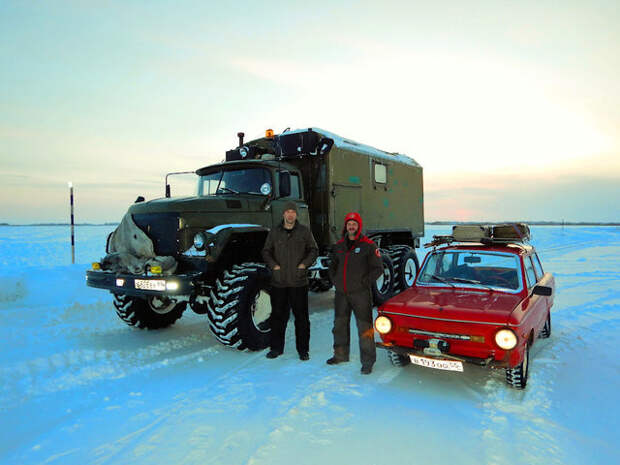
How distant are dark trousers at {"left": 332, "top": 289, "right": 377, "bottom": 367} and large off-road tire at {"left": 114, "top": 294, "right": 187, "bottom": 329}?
302 cm

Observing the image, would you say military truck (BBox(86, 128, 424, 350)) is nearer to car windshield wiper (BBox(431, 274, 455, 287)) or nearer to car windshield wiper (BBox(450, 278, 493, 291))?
car windshield wiper (BBox(431, 274, 455, 287))

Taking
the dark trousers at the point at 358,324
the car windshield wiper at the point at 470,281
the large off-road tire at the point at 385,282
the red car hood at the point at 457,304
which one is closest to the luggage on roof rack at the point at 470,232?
the car windshield wiper at the point at 470,281

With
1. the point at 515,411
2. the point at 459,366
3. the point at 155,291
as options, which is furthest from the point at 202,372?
the point at 515,411

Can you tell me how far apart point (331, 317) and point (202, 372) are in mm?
3462

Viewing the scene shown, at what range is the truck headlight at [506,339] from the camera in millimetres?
4012

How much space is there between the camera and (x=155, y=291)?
211 inches

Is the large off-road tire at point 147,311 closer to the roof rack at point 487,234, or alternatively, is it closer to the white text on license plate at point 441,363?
the white text on license plate at point 441,363

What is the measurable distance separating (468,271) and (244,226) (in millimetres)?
3197

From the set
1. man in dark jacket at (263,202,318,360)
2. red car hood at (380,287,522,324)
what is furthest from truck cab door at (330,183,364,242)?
red car hood at (380,287,522,324)

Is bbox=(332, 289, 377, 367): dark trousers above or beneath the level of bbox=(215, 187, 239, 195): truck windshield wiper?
beneath

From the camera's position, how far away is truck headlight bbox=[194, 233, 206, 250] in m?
5.59

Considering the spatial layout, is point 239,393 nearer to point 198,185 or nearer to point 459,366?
point 459,366

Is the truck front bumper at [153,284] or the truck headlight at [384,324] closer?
the truck headlight at [384,324]

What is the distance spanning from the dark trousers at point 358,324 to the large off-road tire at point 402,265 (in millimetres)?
4659
